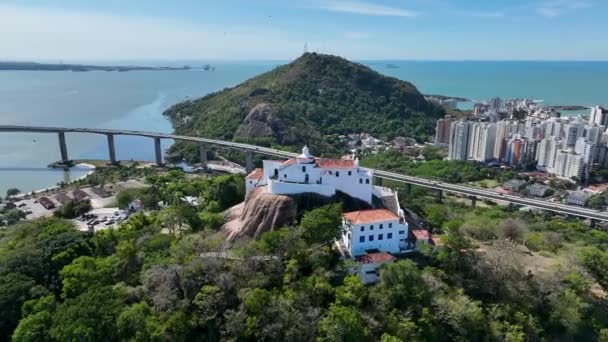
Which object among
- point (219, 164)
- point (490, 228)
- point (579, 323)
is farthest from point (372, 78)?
point (579, 323)

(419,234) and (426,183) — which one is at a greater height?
(419,234)

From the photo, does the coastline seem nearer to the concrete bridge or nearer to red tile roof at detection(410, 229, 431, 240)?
the concrete bridge

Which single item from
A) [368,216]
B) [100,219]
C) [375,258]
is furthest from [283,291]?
[100,219]

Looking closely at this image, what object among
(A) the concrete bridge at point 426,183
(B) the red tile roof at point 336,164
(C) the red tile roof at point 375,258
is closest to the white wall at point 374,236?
(C) the red tile roof at point 375,258

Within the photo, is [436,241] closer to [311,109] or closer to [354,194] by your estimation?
[354,194]

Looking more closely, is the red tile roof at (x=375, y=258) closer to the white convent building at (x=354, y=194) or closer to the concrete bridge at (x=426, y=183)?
the white convent building at (x=354, y=194)

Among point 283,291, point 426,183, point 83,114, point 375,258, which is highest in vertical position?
point 375,258
